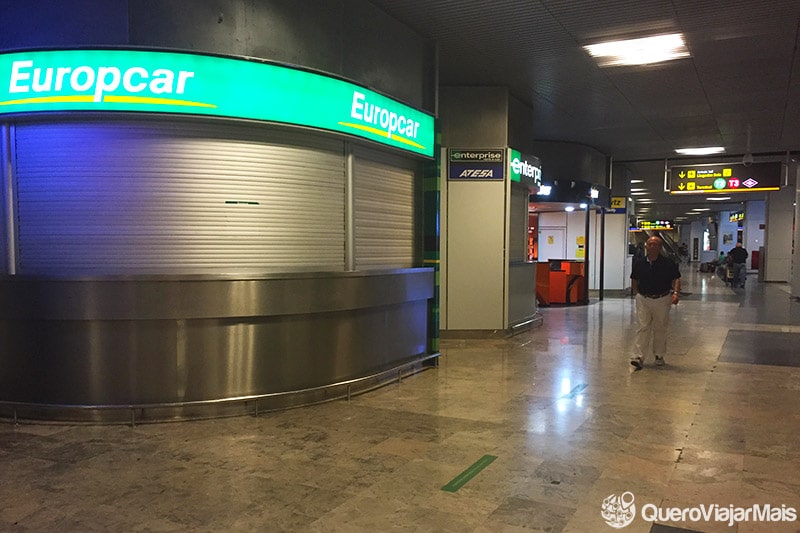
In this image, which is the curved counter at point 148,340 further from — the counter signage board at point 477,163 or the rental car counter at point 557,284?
the rental car counter at point 557,284

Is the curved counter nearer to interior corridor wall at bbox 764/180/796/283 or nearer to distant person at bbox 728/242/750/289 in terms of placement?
distant person at bbox 728/242/750/289

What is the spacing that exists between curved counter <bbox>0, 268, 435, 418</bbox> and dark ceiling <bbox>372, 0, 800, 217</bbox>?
389 cm

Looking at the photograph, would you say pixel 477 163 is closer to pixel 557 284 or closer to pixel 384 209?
pixel 384 209

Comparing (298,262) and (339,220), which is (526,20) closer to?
(339,220)

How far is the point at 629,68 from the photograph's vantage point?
941 centimetres

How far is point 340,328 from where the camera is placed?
6555mm

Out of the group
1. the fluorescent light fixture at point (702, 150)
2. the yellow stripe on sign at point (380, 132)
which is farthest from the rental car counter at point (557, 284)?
the yellow stripe on sign at point (380, 132)

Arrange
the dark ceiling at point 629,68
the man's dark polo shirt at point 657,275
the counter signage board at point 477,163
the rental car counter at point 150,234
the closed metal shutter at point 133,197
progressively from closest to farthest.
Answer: the rental car counter at point 150,234, the closed metal shutter at point 133,197, the dark ceiling at point 629,68, the man's dark polo shirt at point 657,275, the counter signage board at point 477,163

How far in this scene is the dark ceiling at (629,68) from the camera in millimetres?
7312

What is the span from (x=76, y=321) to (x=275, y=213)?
2011 mm

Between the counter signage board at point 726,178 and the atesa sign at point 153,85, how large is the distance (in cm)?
1146

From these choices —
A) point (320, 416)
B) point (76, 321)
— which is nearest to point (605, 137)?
point (320, 416)

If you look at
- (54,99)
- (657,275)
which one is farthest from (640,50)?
(54,99)

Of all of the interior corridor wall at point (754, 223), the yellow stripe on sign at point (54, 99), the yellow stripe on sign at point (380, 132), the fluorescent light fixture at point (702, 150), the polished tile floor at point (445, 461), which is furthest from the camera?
the interior corridor wall at point (754, 223)
